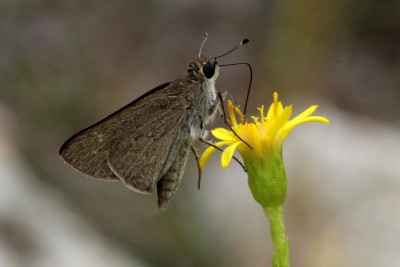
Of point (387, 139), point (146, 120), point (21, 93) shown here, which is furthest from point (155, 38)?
point (146, 120)

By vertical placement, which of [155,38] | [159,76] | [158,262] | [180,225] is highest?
[155,38]

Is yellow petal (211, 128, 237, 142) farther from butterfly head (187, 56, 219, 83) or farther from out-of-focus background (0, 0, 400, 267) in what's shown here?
out-of-focus background (0, 0, 400, 267)

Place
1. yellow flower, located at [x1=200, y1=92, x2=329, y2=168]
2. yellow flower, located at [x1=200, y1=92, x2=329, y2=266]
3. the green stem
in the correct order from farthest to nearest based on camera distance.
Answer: yellow flower, located at [x1=200, y1=92, x2=329, y2=168], yellow flower, located at [x1=200, y1=92, x2=329, y2=266], the green stem

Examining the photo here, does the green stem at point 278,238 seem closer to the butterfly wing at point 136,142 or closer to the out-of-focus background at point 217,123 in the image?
the butterfly wing at point 136,142

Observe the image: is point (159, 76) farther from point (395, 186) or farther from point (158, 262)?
point (395, 186)

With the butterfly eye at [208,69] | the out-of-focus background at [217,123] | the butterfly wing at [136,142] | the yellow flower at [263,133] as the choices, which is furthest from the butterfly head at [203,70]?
the out-of-focus background at [217,123]

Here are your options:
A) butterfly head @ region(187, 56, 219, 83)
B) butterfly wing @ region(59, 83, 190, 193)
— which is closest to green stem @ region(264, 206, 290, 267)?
butterfly wing @ region(59, 83, 190, 193)
